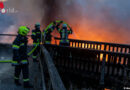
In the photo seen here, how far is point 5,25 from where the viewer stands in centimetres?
1855

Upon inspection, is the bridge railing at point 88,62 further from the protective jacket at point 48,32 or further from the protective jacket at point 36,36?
the protective jacket at point 48,32

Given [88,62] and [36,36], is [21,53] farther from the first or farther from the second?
[36,36]

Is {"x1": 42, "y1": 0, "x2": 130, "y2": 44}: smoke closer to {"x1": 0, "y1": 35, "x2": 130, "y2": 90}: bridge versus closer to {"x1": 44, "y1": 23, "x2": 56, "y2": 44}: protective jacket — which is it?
{"x1": 44, "y1": 23, "x2": 56, "y2": 44}: protective jacket

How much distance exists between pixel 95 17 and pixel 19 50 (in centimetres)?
927

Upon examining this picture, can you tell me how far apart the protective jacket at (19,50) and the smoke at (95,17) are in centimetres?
894

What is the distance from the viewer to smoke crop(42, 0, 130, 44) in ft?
38.5

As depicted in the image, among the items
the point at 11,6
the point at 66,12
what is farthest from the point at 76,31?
the point at 11,6

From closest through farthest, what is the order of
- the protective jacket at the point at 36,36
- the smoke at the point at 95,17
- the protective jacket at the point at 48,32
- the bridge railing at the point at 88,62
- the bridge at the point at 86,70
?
the bridge at the point at 86,70 < the bridge railing at the point at 88,62 < the protective jacket at the point at 36,36 < the protective jacket at the point at 48,32 < the smoke at the point at 95,17

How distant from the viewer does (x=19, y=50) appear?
4555 mm

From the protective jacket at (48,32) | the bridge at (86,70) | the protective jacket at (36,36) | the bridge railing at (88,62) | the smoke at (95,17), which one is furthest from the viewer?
the smoke at (95,17)

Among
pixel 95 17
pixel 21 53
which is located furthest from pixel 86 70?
pixel 95 17

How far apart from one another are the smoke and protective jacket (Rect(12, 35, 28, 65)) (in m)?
8.94

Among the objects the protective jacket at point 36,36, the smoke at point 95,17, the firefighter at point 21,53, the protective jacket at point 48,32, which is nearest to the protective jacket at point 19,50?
the firefighter at point 21,53

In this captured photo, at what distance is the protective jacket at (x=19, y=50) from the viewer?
4426 millimetres
